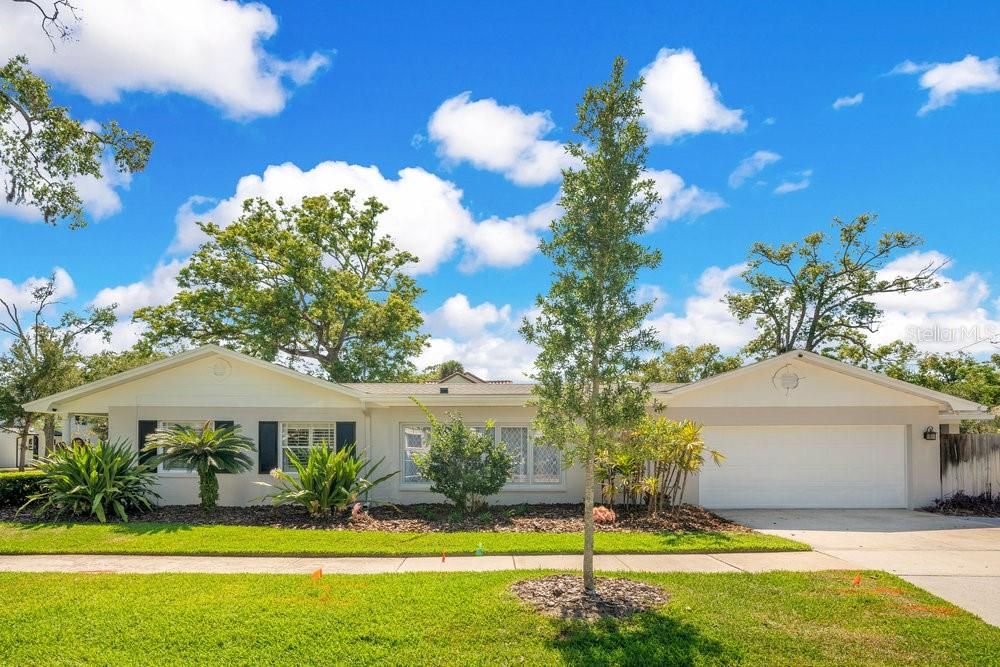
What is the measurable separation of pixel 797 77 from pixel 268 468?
13.4 metres

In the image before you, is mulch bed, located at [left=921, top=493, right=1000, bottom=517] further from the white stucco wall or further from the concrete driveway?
the concrete driveway

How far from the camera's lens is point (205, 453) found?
12852 mm

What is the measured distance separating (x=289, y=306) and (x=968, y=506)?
24469 millimetres

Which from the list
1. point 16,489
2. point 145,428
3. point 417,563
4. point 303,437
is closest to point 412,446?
point 303,437

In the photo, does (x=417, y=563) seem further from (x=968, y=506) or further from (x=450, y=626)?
(x=968, y=506)

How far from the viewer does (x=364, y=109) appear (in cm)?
1362

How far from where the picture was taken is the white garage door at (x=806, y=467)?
47.4 feet

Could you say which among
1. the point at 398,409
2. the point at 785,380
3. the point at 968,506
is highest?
the point at 785,380

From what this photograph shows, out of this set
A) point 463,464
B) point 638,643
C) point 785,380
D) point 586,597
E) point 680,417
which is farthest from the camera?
point 785,380

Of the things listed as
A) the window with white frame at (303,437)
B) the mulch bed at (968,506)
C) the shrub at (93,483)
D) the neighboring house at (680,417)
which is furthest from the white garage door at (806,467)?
the shrub at (93,483)

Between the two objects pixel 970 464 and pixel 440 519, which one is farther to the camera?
pixel 970 464

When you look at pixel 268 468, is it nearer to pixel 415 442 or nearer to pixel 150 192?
pixel 415 442

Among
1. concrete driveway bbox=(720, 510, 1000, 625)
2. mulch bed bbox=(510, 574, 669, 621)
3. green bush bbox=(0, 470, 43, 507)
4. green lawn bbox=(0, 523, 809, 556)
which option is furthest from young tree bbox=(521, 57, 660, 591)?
green bush bbox=(0, 470, 43, 507)

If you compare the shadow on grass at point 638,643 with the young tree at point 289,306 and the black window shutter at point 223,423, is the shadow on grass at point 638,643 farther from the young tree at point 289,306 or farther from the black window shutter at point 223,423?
the young tree at point 289,306
